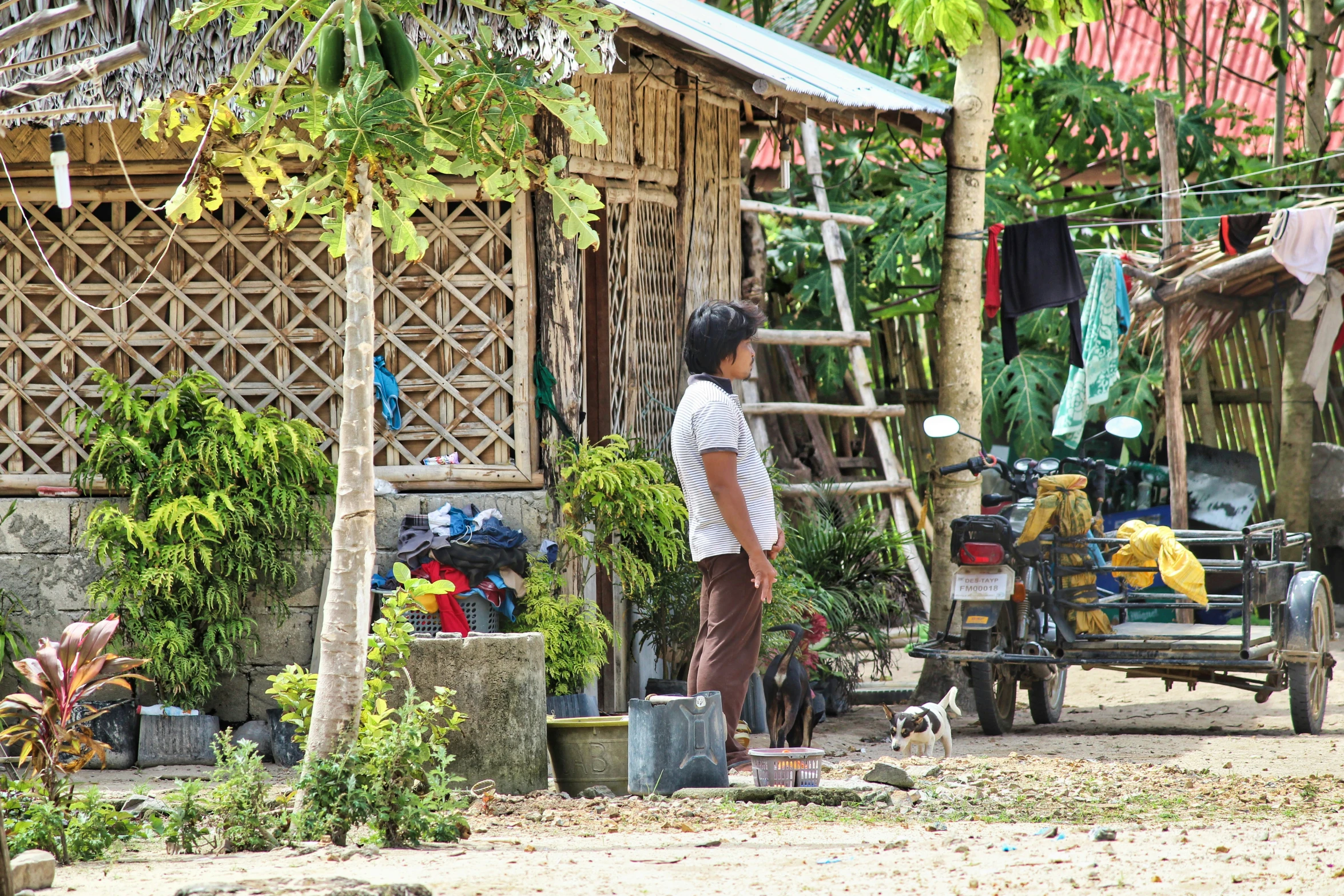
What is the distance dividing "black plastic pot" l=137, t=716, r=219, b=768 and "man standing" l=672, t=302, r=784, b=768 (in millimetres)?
2691

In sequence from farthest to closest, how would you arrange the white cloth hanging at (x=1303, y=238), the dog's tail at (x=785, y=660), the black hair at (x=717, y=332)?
the white cloth hanging at (x=1303, y=238), the dog's tail at (x=785, y=660), the black hair at (x=717, y=332)

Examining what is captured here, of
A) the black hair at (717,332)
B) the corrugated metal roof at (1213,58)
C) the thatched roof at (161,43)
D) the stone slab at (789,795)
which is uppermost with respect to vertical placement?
the corrugated metal roof at (1213,58)

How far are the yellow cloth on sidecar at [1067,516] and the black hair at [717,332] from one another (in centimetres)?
206

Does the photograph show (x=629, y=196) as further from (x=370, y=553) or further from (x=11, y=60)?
(x=370, y=553)

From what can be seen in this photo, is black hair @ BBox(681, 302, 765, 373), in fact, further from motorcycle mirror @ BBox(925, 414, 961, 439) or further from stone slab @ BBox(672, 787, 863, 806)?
motorcycle mirror @ BBox(925, 414, 961, 439)

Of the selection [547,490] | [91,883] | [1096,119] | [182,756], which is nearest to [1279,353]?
[1096,119]

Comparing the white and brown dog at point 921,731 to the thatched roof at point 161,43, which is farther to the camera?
the thatched roof at point 161,43

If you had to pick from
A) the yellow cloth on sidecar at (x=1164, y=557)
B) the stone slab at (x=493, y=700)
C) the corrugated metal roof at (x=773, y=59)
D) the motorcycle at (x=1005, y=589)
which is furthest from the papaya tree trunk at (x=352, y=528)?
the yellow cloth on sidecar at (x=1164, y=557)

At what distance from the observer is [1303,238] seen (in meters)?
8.71

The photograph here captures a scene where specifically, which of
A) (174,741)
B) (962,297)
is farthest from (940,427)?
(174,741)

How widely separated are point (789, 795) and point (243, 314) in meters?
4.04

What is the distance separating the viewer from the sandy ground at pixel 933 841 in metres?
3.79

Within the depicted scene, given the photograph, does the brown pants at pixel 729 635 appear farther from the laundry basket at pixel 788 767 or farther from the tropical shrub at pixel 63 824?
the tropical shrub at pixel 63 824

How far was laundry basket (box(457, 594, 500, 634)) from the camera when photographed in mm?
7102
